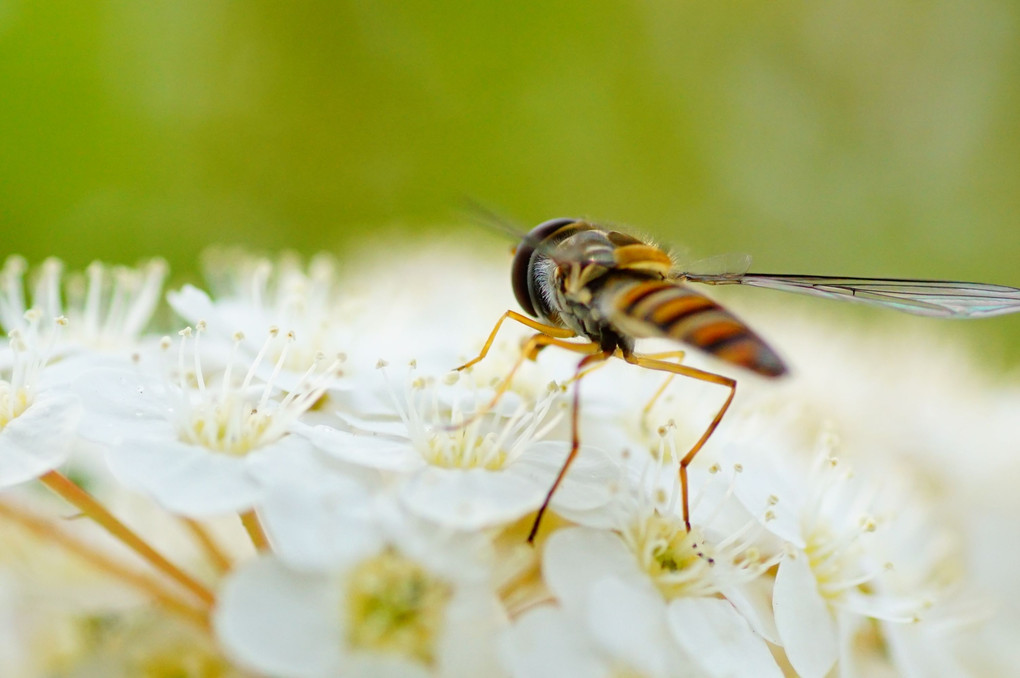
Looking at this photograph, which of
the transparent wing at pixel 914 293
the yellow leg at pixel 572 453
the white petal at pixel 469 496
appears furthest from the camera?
the transparent wing at pixel 914 293

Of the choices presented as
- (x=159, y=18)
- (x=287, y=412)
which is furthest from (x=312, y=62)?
(x=287, y=412)

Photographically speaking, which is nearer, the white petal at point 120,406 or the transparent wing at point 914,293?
the white petal at point 120,406

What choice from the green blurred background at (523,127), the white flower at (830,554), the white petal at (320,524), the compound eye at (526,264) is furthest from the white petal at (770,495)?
the green blurred background at (523,127)

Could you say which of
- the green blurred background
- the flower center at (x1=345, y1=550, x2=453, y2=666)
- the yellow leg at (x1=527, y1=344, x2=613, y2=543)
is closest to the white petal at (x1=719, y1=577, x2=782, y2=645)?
the yellow leg at (x1=527, y1=344, x2=613, y2=543)

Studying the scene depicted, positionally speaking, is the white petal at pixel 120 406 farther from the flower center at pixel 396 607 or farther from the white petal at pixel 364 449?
the flower center at pixel 396 607

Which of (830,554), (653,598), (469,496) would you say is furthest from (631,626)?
(830,554)

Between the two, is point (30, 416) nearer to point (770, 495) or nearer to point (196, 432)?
point (196, 432)
